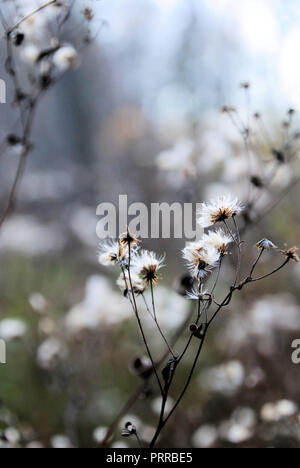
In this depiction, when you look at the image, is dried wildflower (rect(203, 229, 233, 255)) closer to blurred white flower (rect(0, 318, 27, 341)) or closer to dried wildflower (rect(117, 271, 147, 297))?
dried wildflower (rect(117, 271, 147, 297))

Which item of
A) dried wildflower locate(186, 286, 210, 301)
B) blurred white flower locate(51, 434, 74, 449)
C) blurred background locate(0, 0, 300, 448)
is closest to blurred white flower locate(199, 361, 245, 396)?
blurred background locate(0, 0, 300, 448)

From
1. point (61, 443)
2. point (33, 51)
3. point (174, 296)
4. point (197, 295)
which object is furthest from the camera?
point (174, 296)

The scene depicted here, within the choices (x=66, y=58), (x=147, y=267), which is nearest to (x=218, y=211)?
(x=147, y=267)

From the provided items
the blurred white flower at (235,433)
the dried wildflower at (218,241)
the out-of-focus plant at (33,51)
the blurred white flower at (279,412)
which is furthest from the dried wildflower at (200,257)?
the blurred white flower at (235,433)

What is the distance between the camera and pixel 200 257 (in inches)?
31.2

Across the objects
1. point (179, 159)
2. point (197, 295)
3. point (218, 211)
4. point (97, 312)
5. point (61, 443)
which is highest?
point (179, 159)

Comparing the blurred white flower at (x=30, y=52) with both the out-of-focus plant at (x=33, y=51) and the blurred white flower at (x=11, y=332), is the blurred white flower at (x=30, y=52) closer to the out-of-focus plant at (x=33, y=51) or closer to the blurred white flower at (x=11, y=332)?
the out-of-focus plant at (x=33, y=51)

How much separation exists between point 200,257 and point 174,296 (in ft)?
3.96

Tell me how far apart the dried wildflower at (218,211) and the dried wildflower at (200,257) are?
0.14 feet

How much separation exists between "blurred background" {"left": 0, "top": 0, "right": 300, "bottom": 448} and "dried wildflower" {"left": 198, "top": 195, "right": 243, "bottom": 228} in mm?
210

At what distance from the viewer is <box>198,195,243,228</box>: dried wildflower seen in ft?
2.64

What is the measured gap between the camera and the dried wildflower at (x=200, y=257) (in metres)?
0.79

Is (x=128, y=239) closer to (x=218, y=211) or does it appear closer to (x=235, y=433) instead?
(x=218, y=211)
